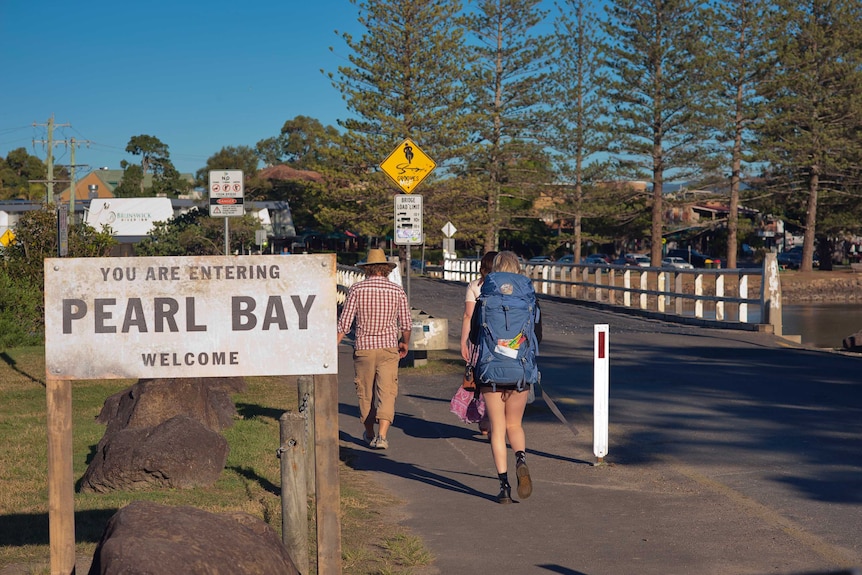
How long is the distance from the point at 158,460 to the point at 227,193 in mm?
8307

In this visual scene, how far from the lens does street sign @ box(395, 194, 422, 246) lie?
15.2 m

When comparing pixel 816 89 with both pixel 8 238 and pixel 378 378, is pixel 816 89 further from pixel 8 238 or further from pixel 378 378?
pixel 378 378

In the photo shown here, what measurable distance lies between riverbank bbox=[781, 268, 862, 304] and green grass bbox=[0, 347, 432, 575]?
156 feet

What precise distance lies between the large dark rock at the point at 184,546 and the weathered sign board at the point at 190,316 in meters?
0.63

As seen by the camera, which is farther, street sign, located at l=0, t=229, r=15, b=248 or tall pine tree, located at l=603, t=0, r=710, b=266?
tall pine tree, located at l=603, t=0, r=710, b=266

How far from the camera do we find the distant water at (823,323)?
87.8ft

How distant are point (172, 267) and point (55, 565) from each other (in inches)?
53.9

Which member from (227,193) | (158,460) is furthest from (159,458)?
(227,193)

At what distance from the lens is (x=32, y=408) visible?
37.9 feet

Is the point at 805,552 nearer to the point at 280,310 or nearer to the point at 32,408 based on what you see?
the point at 280,310

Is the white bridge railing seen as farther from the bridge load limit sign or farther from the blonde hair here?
the blonde hair

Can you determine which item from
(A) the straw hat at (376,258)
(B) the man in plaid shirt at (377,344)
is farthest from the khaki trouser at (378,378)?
(A) the straw hat at (376,258)

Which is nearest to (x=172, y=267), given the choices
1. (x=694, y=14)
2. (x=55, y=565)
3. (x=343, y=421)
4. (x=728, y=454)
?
(x=55, y=565)

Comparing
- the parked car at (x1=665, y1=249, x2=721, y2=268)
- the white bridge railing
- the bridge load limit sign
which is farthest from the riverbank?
the bridge load limit sign
